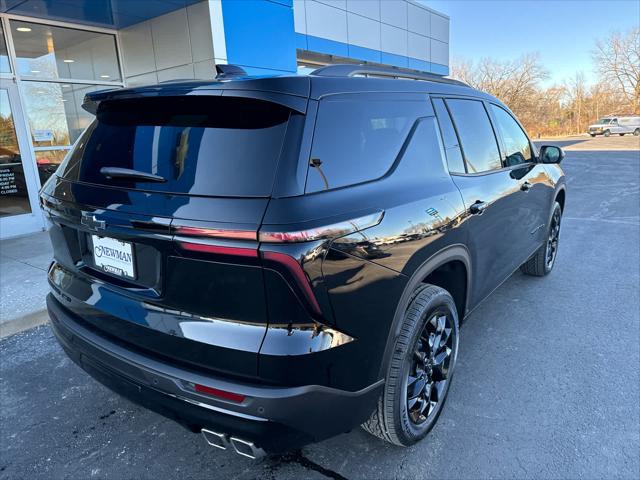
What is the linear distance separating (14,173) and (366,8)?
439 inches

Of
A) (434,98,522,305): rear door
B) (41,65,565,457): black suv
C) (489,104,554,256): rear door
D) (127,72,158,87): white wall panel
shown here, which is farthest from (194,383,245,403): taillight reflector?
(127,72,158,87): white wall panel

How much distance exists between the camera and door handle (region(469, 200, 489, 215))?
2855mm

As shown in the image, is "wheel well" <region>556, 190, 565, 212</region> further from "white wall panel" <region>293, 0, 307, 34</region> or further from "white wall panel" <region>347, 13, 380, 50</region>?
"white wall panel" <region>347, 13, 380, 50</region>

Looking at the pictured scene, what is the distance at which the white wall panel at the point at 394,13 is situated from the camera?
1520cm

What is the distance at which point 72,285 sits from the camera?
2.40 metres

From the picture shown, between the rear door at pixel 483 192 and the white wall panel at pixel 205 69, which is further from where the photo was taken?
the white wall panel at pixel 205 69

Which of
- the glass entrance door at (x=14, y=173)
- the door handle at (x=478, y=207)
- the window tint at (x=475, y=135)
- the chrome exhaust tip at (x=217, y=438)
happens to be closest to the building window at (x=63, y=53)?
the glass entrance door at (x=14, y=173)

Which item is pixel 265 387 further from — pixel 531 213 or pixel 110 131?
pixel 531 213

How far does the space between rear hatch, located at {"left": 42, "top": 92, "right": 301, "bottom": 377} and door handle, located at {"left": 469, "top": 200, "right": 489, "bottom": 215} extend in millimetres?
1494

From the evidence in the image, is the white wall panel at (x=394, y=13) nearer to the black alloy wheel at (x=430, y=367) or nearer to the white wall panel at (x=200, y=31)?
the white wall panel at (x=200, y=31)

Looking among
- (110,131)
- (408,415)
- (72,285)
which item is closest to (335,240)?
(408,415)

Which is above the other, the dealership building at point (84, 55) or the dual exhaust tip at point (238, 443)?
the dealership building at point (84, 55)

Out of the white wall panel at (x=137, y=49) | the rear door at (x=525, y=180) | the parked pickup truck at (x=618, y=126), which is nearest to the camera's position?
the rear door at (x=525, y=180)

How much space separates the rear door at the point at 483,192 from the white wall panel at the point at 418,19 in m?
15.1
